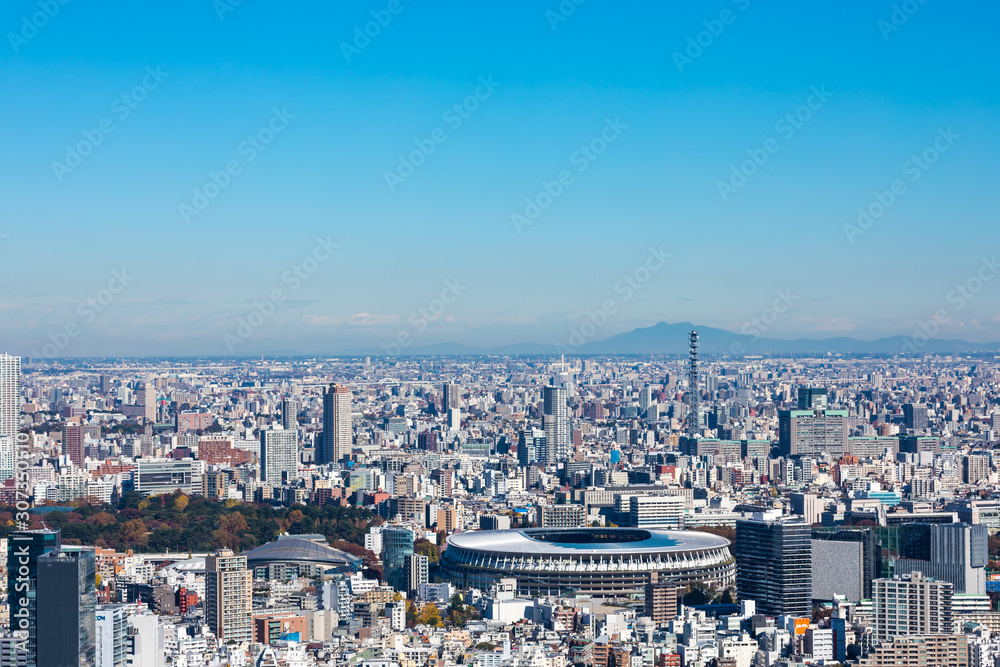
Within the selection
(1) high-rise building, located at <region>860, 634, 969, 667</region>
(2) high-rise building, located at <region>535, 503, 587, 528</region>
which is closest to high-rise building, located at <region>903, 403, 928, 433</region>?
(2) high-rise building, located at <region>535, 503, 587, 528</region>

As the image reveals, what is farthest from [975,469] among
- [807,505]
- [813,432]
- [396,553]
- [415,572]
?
[415,572]

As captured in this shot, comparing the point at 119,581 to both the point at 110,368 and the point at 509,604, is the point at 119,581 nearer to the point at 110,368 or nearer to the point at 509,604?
the point at 509,604

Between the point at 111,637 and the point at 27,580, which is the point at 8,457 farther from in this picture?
the point at 27,580

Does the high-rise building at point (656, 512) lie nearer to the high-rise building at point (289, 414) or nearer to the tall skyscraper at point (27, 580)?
the tall skyscraper at point (27, 580)

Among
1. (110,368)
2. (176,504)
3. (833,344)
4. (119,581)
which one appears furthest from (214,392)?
(119,581)

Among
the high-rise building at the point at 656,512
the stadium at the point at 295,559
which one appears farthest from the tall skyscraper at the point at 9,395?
the high-rise building at the point at 656,512

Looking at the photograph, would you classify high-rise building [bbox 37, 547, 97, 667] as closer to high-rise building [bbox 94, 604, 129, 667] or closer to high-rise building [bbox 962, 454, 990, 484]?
high-rise building [bbox 94, 604, 129, 667]
